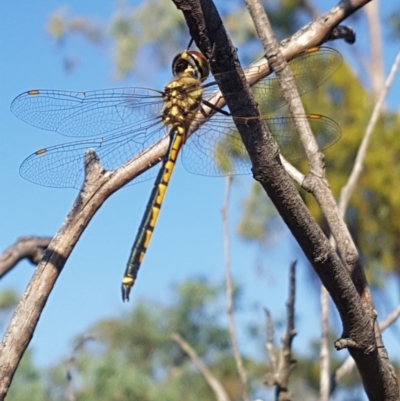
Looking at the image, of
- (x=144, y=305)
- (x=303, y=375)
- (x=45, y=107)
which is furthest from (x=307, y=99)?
(x=45, y=107)

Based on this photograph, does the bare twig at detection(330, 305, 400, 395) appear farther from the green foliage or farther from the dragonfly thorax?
the green foliage

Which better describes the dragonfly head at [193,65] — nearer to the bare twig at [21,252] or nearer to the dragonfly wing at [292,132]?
the dragonfly wing at [292,132]

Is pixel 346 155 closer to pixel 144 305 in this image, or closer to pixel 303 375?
pixel 303 375

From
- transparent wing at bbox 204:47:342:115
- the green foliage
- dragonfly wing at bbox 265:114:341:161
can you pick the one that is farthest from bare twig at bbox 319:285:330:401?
the green foliage

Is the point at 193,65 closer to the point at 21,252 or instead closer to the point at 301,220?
the point at 21,252

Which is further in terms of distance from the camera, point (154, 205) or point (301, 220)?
point (154, 205)

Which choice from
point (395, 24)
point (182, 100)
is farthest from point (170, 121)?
point (395, 24)

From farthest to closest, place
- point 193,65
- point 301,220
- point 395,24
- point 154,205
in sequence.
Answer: point 395,24, point 154,205, point 193,65, point 301,220
